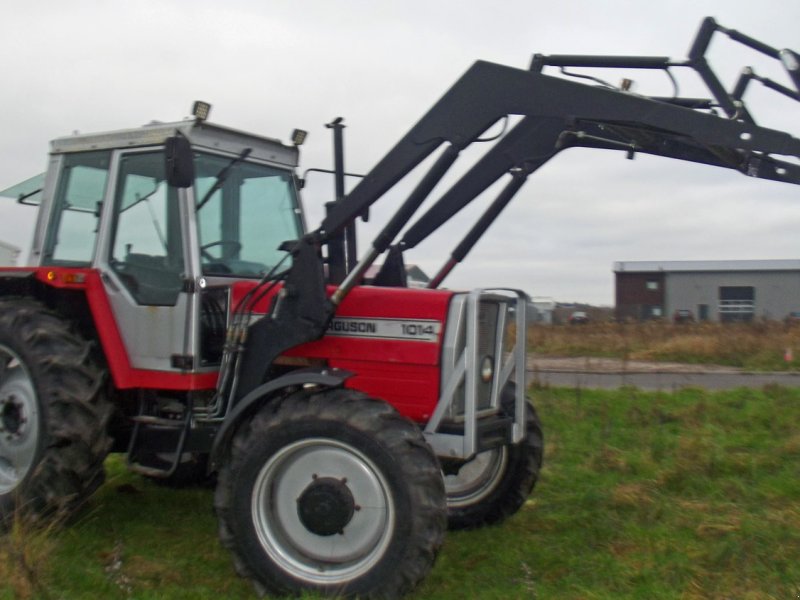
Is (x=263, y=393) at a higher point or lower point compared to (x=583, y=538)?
higher

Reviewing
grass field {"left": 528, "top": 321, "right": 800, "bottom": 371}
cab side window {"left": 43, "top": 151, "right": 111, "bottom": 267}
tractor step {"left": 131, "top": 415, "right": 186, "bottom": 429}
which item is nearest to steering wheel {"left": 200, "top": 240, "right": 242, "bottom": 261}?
cab side window {"left": 43, "top": 151, "right": 111, "bottom": 267}

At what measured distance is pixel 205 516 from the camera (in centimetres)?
648

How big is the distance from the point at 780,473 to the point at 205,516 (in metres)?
4.63

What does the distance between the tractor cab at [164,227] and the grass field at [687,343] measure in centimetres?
1214

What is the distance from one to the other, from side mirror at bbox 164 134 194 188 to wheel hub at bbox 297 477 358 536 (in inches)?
72.8

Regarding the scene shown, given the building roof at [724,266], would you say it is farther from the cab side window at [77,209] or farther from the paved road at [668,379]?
the cab side window at [77,209]

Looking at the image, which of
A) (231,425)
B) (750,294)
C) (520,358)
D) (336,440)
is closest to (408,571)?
(336,440)

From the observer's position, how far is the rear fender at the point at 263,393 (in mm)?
4859

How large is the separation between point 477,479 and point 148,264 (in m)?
2.67

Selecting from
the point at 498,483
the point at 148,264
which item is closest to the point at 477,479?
the point at 498,483

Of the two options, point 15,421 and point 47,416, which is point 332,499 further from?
point 15,421

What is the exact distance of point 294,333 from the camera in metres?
5.31

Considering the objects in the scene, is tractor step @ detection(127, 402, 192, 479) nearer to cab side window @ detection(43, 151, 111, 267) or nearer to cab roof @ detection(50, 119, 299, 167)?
cab side window @ detection(43, 151, 111, 267)

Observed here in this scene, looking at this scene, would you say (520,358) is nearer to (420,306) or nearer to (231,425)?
(420,306)
